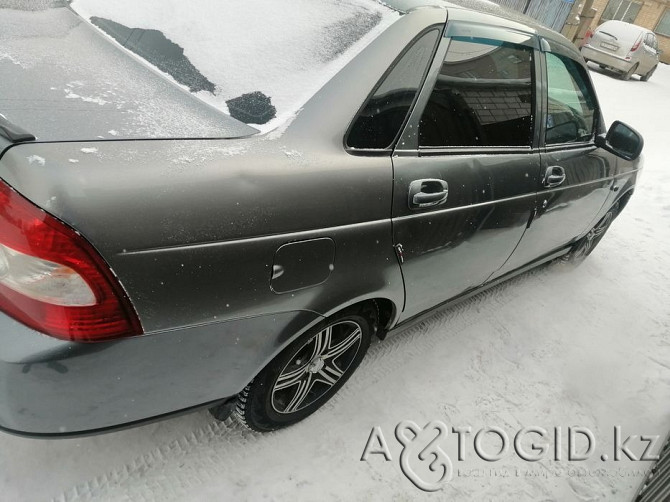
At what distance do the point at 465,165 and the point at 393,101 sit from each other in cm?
49

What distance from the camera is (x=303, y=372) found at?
1825 millimetres

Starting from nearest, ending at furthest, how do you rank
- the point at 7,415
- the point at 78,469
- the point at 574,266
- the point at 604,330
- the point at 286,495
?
the point at 7,415 < the point at 78,469 < the point at 286,495 < the point at 604,330 < the point at 574,266

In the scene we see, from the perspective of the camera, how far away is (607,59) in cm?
1262

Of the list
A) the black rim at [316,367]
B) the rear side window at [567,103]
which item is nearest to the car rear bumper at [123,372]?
the black rim at [316,367]

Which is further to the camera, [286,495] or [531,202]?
[531,202]

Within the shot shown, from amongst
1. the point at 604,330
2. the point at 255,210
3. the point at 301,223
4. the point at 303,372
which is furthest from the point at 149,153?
the point at 604,330

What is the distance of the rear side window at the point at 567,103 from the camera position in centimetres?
240

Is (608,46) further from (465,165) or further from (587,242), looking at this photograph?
(465,165)

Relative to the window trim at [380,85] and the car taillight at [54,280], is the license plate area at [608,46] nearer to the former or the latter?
the window trim at [380,85]

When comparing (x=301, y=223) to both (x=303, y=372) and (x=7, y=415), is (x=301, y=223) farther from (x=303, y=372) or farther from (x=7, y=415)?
(x=7, y=415)

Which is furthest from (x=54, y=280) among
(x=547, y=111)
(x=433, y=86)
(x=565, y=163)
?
(x=565, y=163)

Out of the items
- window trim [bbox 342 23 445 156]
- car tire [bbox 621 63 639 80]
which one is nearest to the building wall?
car tire [bbox 621 63 639 80]

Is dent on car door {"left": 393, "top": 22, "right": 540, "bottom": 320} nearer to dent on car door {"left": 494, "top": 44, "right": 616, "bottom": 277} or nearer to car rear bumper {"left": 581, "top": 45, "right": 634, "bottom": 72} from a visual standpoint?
dent on car door {"left": 494, "top": 44, "right": 616, "bottom": 277}

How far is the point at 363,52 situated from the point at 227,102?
46cm
